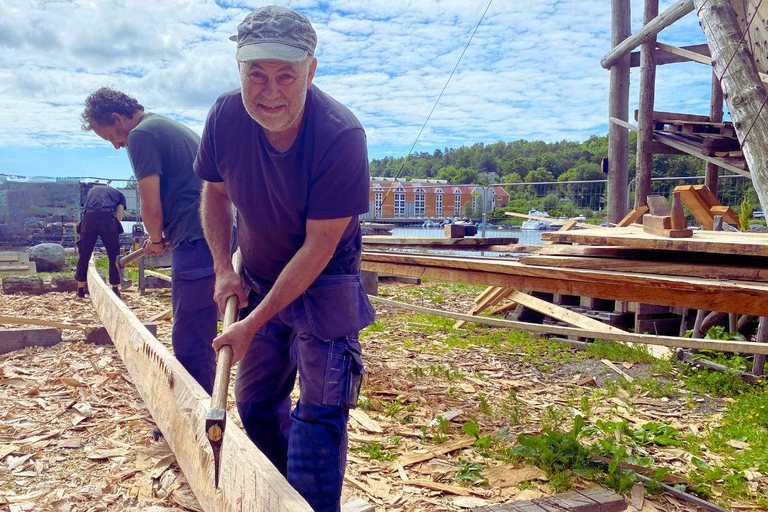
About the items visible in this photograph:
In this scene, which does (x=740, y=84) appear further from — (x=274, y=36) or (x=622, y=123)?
(x=622, y=123)

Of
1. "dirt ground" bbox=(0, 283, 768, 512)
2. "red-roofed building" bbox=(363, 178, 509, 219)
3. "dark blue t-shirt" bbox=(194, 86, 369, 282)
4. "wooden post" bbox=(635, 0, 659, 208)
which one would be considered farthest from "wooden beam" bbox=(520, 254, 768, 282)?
"red-roofed building" bbox=(363, 178, 509, 219)

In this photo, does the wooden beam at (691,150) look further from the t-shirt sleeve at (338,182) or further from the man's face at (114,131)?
the man's face at (114,131)

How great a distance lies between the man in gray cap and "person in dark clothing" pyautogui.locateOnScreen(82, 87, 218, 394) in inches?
45.9

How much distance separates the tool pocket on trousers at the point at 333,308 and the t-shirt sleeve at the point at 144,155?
192cm

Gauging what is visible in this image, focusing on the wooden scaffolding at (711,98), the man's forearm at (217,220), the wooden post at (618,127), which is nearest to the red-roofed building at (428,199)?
the wooden post at (618,127)

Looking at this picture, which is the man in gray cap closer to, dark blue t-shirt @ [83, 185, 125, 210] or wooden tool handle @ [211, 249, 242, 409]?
wooden tool handle @ [211, 249, 242, 409]

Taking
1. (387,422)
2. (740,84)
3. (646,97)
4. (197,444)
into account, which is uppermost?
(646,97)

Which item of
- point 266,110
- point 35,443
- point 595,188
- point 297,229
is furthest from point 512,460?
point 595,188

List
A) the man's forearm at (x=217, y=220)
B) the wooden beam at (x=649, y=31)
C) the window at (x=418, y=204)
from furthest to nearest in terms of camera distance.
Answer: the window at (x=418, y=204) < the wooden beam at (x=649, y=31) < the man's forearm at (x=217, y=220)

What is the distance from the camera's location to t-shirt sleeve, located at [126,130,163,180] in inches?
149

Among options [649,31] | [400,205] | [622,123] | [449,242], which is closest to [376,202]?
[400,205]

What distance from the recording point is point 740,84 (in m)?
4.81

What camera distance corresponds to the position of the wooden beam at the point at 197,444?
2.00 metres

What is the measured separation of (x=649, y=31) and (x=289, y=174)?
7995 mm
